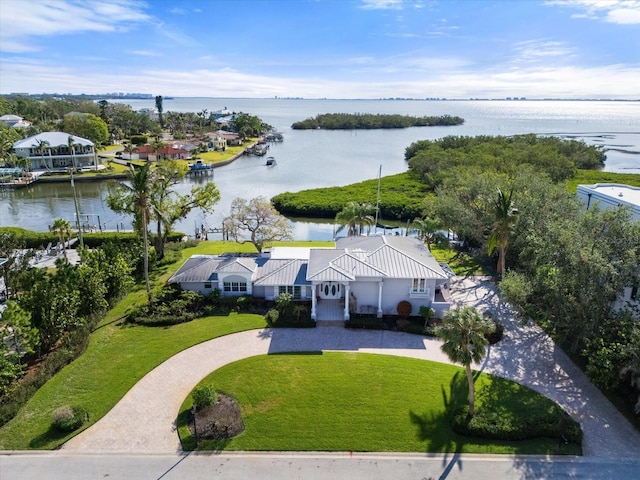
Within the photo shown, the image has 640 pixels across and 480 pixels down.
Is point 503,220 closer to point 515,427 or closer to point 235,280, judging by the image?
point 515,427

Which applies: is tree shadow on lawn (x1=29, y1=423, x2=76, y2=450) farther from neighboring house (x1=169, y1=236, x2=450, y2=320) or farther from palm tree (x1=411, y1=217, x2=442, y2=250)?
palm tree (x1=411, y1=217, x2=442, y2=250)

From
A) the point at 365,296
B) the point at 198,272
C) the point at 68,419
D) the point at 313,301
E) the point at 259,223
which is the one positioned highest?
the point at 259,223

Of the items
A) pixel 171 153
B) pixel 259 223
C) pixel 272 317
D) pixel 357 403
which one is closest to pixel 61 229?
pixel 259 223

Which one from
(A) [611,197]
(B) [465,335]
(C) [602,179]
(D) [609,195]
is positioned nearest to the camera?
(B) [465,335]

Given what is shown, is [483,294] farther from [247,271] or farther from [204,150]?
[204,150]

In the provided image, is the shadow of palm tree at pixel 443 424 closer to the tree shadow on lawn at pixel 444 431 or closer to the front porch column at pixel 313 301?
the tree shadow on lawn at pixel 444 431

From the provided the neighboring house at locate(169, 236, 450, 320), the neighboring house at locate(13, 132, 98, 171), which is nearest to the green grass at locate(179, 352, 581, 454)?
the neighboring house at locate(169, 236, 450, 320)

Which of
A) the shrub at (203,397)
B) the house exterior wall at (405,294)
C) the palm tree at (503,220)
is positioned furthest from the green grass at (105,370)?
the palm tree at (503,220)
